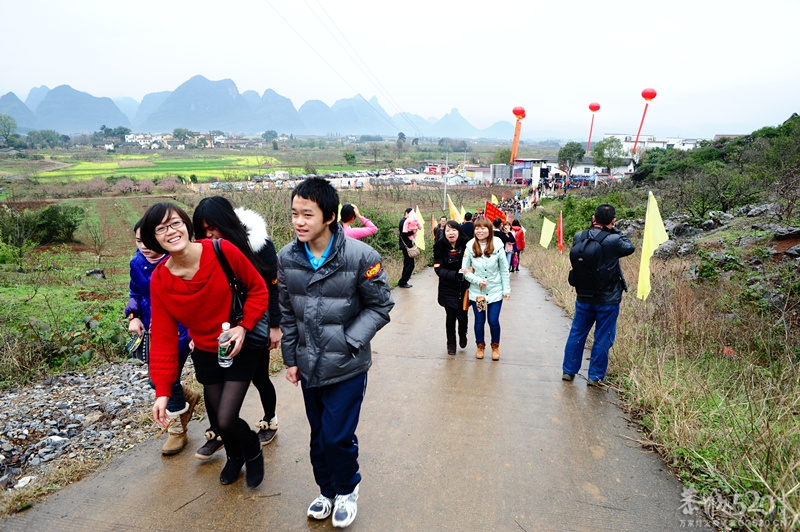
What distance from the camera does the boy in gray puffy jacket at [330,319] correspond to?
6.77 feet

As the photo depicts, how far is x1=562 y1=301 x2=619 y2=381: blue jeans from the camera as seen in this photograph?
12.7 ft

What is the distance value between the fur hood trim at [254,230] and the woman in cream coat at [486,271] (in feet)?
7.68

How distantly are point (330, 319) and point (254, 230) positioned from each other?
37.4 inches

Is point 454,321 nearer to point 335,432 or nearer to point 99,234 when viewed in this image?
point 335,432

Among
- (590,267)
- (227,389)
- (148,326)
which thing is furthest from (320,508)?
(590,267)

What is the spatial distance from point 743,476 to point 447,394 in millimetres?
2035

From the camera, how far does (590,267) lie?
378 centimetres

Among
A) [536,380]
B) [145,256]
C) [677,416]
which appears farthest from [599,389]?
[145,256]

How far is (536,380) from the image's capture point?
412 centimetres

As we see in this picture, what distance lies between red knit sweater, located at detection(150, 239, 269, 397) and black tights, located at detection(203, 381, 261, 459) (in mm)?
218

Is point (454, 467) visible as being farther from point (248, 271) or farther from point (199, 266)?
point (199, 266)

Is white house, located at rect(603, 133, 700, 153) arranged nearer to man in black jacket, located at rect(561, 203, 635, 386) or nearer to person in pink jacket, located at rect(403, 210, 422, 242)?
person in pink jacket, located at rect(403, 210, 422, 242)

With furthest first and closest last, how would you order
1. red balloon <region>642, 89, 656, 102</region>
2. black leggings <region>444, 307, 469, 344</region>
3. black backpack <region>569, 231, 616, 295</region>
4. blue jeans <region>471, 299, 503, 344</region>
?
1. red balloon <region>642, 89, 656, 102</region>
2. black leggings <region>444, 307, 469, 344</region>
3. blue jeans <region>471, 299, 503, 344</region>
4. black backpack <region>569, 231, 616, 295</region>

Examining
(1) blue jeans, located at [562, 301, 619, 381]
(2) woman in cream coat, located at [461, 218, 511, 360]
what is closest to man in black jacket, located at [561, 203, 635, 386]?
(1) blue jeans, located at [562, 301, 619, 381]
